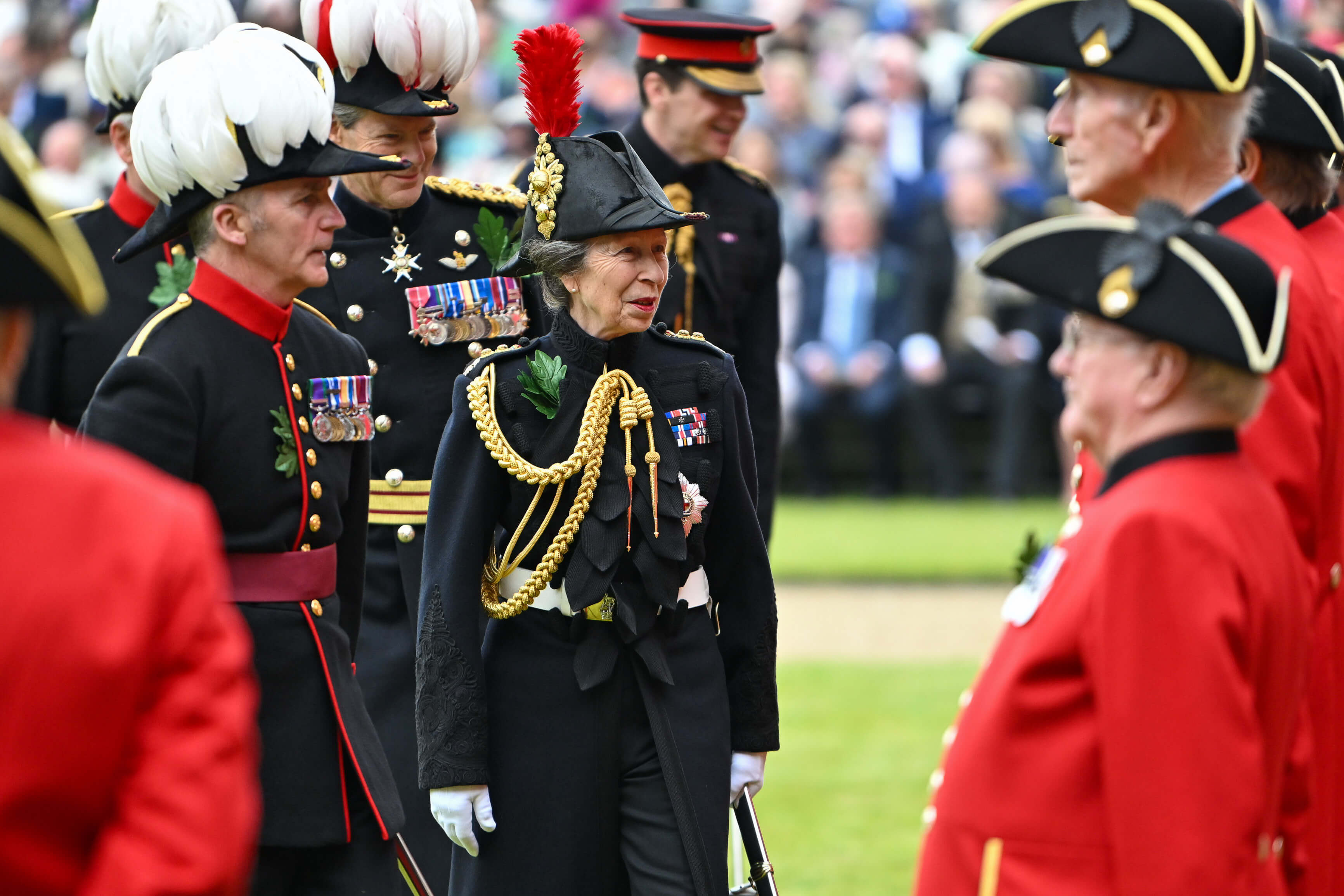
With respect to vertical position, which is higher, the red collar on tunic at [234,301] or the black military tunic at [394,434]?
the red collar on tunic at [234,301]

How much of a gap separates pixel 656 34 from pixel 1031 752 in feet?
13.8

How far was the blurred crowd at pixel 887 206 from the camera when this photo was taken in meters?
14.4

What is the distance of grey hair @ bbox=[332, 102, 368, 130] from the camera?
4898 millimetres

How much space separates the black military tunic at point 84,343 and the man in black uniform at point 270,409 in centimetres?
89

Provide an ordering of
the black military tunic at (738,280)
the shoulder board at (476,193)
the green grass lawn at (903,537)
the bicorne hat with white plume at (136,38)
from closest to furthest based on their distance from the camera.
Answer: the bicorne hat with white plume at (136,38) → the shoulder board at (476,193) → the black military tunic at (738,280) → the green grass lawn at (903,537)

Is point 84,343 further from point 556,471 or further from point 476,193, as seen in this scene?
point 556,471

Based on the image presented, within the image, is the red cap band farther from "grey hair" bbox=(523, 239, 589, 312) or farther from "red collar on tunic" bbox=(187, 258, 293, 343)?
"red collar on tunic" bbox=(187, 258, 293, 343)

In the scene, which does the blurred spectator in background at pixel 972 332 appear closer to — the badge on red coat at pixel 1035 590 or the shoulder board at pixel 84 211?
the shoulder board at pixel 84 211

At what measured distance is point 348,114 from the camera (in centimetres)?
490

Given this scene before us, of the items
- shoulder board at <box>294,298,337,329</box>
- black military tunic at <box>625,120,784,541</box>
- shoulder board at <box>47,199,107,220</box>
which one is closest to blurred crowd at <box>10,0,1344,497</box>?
black military tunic at <box>625,120,784,541</box>

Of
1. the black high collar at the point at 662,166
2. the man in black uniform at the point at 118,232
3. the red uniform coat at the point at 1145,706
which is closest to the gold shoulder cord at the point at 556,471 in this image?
the man in black uniform at the point at 118,232

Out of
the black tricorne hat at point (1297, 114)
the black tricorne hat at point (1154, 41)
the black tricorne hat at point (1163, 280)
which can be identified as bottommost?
the black tricorne hat at point (1163, 280)

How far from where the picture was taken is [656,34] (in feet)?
20.9

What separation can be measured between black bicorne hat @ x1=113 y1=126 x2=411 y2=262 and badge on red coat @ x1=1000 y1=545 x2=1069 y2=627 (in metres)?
1.79
